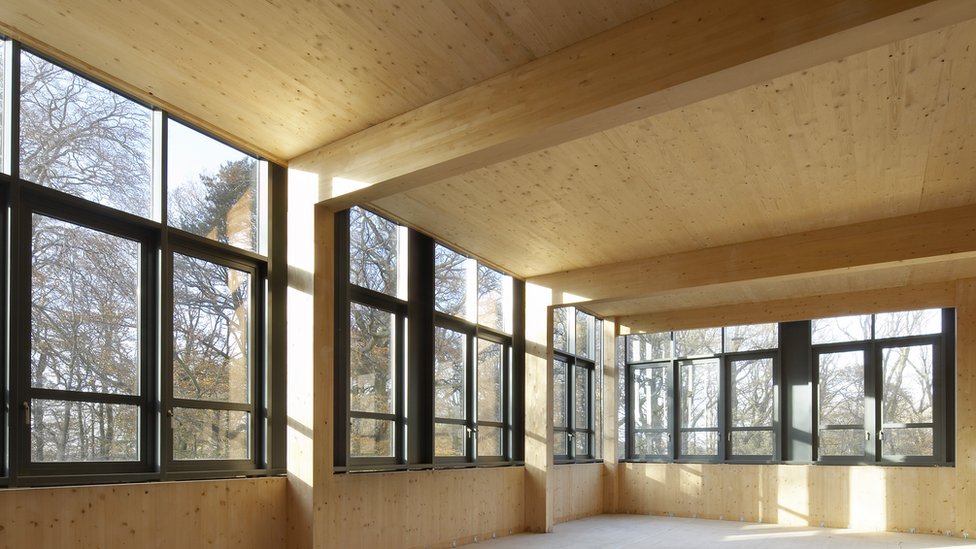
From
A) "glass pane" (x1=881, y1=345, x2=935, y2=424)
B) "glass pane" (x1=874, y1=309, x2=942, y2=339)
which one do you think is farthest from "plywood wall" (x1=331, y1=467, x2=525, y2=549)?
"glass pane" (x1=874, y1=309, x2=942, y2=339)

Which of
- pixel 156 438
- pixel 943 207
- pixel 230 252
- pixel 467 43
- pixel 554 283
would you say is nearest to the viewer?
pixel 467 43

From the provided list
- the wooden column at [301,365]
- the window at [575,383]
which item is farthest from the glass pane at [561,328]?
the wooden column at [301,365]

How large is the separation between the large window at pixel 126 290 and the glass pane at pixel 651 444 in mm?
8125

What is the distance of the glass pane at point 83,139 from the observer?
14.2ft

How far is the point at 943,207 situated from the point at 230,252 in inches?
256

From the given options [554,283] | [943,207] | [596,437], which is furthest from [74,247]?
[596,437]

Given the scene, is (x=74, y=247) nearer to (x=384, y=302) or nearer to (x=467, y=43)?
(x=467, y=43)

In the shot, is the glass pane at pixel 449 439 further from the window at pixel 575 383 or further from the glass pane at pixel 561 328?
the glass pane at pixel 561 328

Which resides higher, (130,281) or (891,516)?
(130,281)

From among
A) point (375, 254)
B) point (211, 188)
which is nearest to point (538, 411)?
point (375, 254)

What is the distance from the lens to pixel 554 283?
31.4 ft

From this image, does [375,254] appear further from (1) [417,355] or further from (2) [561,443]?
(2) [561,443]

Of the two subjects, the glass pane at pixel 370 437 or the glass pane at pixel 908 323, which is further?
the glass pane at pixel 908 323

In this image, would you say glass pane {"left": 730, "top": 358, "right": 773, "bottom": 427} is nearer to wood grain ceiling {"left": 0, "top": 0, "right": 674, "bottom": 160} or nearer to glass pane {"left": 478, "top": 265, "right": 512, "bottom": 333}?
glass pane {"left": 478, "top": 265, "right": 512, "bottom": 333}
